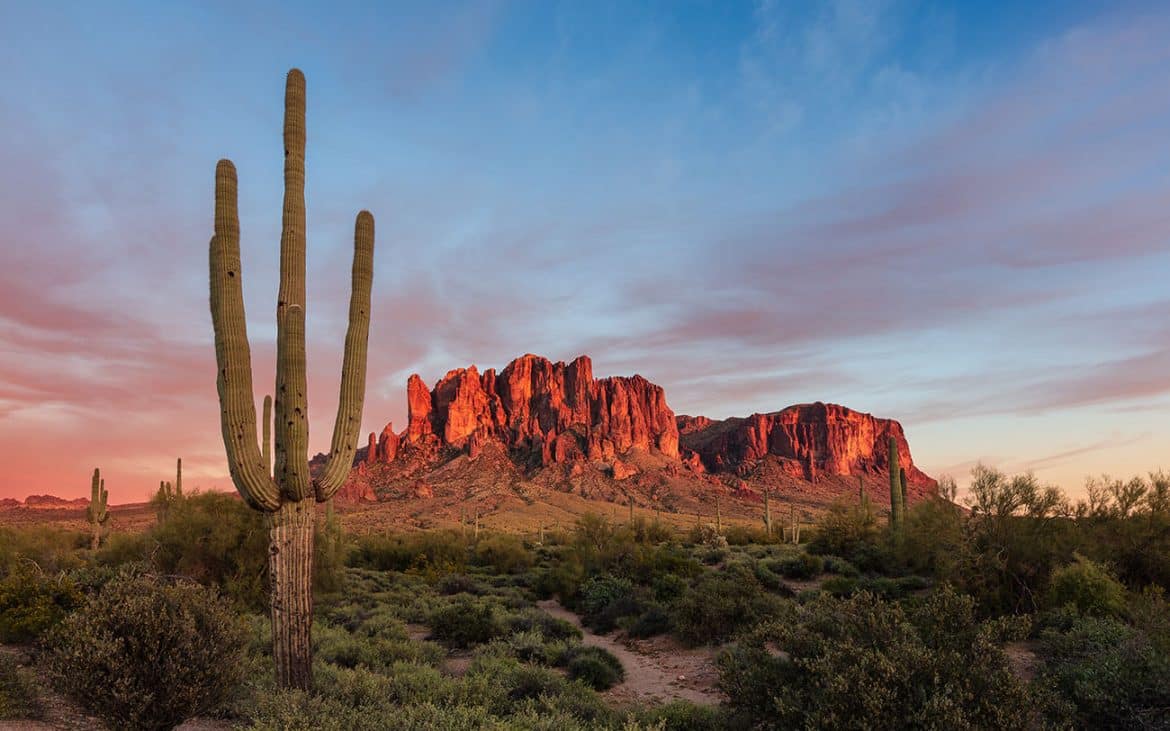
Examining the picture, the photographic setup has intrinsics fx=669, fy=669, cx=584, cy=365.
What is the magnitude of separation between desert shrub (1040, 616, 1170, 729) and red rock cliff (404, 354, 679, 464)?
96.4 metres

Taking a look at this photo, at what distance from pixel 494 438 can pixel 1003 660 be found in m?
109

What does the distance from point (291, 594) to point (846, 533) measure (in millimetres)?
25386

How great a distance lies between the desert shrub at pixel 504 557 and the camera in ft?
92.9

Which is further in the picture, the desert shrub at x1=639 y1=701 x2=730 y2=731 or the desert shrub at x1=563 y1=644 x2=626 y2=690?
the desert shrub at x1=563 y1=644 x2=626 y2=690

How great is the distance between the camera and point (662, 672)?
43.4 ft

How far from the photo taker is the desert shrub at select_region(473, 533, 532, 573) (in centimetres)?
2832

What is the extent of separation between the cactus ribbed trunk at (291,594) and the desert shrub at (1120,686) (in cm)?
834

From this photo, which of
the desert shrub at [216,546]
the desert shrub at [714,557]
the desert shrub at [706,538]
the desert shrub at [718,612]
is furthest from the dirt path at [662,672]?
the desert shrub at [706,538]

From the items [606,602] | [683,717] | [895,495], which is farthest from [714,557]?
[683,717]

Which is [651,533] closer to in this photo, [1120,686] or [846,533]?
[846,533]

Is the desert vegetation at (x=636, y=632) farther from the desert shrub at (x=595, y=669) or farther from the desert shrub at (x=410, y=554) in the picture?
the desert shrub at (x=410, y=554)

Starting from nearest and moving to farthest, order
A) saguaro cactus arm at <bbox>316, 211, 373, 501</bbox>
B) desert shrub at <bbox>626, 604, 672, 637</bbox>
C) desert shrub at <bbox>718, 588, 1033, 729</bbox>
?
1. desert shrub at <bbox>718, 588, 1033, 729</bbox>
2. saguaro cactus arm at <bbox>316, 211, 373, 501</bbox>
3. desert shrub at <bbox>626, 604, 672, 637</bbox>

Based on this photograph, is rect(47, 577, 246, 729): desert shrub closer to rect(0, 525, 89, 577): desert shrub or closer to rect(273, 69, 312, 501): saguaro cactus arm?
rect(273, 69, 312, 501): saguaro cactus arm

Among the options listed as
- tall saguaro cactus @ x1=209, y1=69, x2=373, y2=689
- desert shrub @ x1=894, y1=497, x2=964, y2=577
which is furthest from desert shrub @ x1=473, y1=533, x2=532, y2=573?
tall saguaro cactus @ x1=209, y1=69, x2=373, y2=689
